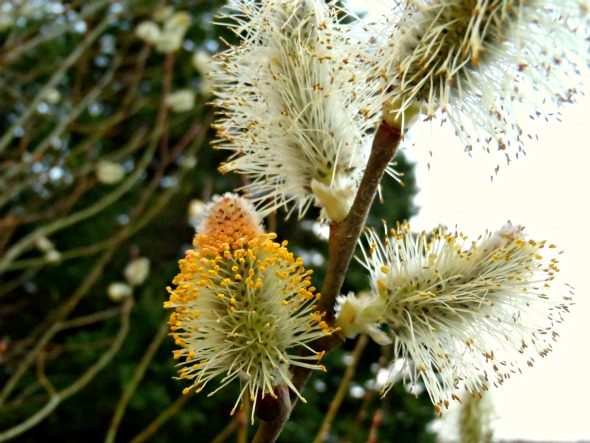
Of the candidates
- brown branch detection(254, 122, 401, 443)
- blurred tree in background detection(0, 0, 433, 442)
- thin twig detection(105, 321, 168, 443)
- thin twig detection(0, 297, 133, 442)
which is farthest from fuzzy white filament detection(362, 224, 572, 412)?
blurred tree in background detection(0, 0, 433, 442)

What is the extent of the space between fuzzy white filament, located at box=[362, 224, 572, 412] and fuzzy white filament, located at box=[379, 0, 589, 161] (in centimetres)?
19

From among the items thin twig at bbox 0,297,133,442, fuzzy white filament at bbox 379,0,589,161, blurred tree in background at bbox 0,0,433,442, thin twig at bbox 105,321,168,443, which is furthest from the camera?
blurred tree in background at bbox 0,0,433,442

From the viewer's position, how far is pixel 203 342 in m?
1.10

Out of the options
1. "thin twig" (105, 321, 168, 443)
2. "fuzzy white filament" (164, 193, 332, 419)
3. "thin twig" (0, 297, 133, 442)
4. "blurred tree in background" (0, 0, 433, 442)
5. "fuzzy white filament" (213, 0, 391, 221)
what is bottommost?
"blurred tree in background" (0, 0, 433, 442)

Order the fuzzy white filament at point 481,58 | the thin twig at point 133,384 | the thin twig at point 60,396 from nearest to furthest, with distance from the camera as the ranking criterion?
1. the fuzzy white filament at point 481,58
2. the thin twig at point 133,384
3. the thin twig at point 60,396

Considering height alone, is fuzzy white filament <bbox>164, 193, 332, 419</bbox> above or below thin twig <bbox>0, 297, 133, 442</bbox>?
above

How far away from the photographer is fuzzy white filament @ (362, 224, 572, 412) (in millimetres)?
1141

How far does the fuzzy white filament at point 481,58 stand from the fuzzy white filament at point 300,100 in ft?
0.29

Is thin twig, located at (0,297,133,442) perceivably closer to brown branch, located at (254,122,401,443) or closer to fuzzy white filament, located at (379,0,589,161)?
brown branch, located at (254,122,401,443)

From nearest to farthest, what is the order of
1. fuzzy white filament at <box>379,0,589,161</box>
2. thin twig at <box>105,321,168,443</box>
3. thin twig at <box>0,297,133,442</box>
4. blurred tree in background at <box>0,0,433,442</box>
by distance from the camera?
fuzzy white filament at <box>379,0,589,161</box>
thin twig at <box>105,321,168,443</box>
thin twig at <box>0,297,133,442</box>
blurred tree in background at <box>0,0,433,442</box>

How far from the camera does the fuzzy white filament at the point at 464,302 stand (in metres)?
1.14

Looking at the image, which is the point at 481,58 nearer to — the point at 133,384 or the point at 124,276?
the point at 133,384

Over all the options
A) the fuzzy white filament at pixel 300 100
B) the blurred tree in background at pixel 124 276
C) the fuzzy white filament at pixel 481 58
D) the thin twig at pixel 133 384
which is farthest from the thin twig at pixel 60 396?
the blurred tree in background at pixel 124 276

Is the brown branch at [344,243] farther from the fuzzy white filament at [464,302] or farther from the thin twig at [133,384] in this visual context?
the thin twig at [133,384]
